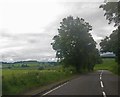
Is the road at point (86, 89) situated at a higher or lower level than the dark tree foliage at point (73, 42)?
lower

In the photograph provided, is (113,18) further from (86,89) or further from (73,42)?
(73,42)

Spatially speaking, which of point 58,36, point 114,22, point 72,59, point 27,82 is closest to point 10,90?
point 27,82

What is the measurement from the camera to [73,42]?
7869 centimetres

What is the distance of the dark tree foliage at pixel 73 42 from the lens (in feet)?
249

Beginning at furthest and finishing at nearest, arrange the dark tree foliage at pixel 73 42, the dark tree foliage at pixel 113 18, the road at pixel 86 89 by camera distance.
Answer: the dark tree foliage at pixel 73 42 < the dark tree foliage at pixel 113 18 < the road at pixel 86 89

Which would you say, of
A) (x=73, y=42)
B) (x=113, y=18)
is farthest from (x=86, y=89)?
(x=73, y=42)

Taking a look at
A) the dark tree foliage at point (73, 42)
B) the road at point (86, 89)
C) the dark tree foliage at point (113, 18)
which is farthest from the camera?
the dark tree foliage at point (73, 42)

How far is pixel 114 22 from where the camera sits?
41688 mm

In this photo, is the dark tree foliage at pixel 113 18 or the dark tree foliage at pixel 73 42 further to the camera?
the dark tree foliage at pixel 73 42

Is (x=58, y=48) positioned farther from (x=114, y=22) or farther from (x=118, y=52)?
(x=114, y=22)

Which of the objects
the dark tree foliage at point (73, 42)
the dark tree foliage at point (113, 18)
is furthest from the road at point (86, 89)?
the dark tree foliage at point (73, 42)

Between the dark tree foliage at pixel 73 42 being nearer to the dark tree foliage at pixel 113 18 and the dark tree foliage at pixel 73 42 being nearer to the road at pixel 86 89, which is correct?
the dark tree foliage at pixel 113 18

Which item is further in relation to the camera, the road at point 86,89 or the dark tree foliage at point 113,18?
the dark tree foliage at point 113,18

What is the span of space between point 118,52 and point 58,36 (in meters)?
31.7
